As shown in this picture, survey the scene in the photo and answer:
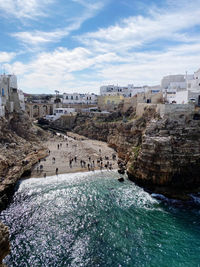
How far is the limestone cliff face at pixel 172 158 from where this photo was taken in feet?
84.8

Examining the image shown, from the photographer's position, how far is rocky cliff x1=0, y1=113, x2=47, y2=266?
23.4 metres

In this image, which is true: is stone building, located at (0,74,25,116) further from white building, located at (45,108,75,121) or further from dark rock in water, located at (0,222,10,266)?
dark rock in water, located at (0,222,10,266)

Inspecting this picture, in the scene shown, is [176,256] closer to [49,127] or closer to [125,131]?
[125,131]

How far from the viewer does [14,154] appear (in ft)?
107

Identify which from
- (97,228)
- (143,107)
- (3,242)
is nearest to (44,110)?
(143,107)

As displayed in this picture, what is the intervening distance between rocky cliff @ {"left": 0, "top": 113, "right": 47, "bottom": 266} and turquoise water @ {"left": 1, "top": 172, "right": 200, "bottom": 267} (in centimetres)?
174

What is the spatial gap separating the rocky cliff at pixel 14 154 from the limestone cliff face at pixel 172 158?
58.6ft

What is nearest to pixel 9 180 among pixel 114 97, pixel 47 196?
pixel 47 196

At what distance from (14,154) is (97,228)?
20.7 meters

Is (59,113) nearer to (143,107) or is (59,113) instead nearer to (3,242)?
(143,107)

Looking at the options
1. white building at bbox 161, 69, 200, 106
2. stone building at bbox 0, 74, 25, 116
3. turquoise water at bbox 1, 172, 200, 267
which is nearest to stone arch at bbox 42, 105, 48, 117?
stone building at bbox 0, 74, 25, 116

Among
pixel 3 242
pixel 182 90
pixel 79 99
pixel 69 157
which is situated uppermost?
pixel 79 99

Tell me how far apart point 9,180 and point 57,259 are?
13990mm

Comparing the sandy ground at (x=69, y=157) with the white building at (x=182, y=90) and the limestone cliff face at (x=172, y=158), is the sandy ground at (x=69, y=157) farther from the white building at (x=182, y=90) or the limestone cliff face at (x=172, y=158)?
the white building at (x=182, y=90)
